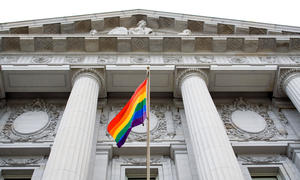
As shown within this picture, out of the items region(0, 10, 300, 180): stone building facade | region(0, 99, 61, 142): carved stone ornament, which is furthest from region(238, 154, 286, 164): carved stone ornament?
region(0, 99, 61, 142): carved stone ornament

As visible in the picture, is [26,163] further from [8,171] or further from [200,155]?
[200,155]

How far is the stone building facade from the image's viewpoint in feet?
44.2

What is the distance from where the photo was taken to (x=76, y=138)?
458 inches

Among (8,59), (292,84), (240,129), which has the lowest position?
(240,129)

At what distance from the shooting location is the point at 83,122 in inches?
496

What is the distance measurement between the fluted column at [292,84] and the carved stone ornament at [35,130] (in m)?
11.2

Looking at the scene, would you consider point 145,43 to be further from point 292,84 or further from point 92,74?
point 292,84

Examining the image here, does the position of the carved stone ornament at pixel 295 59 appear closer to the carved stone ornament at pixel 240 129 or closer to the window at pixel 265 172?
the carved stone ornament at pixel 240 129

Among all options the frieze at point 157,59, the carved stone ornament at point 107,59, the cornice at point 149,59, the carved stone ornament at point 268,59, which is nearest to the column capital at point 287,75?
the cornice at point 149,59

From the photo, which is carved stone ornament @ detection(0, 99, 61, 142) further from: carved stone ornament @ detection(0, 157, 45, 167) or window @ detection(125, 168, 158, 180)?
window @ detection(125, 168, 158, 180)

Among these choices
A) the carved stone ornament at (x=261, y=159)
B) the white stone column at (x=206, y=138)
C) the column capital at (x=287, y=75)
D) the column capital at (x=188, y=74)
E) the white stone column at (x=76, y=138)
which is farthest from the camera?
the column capital at (x=287, y=75)

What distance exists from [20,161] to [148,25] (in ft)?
38.9

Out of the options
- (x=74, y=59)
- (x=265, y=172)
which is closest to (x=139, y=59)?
(x=74, y=59)

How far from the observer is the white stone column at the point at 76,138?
1030 centimetres
